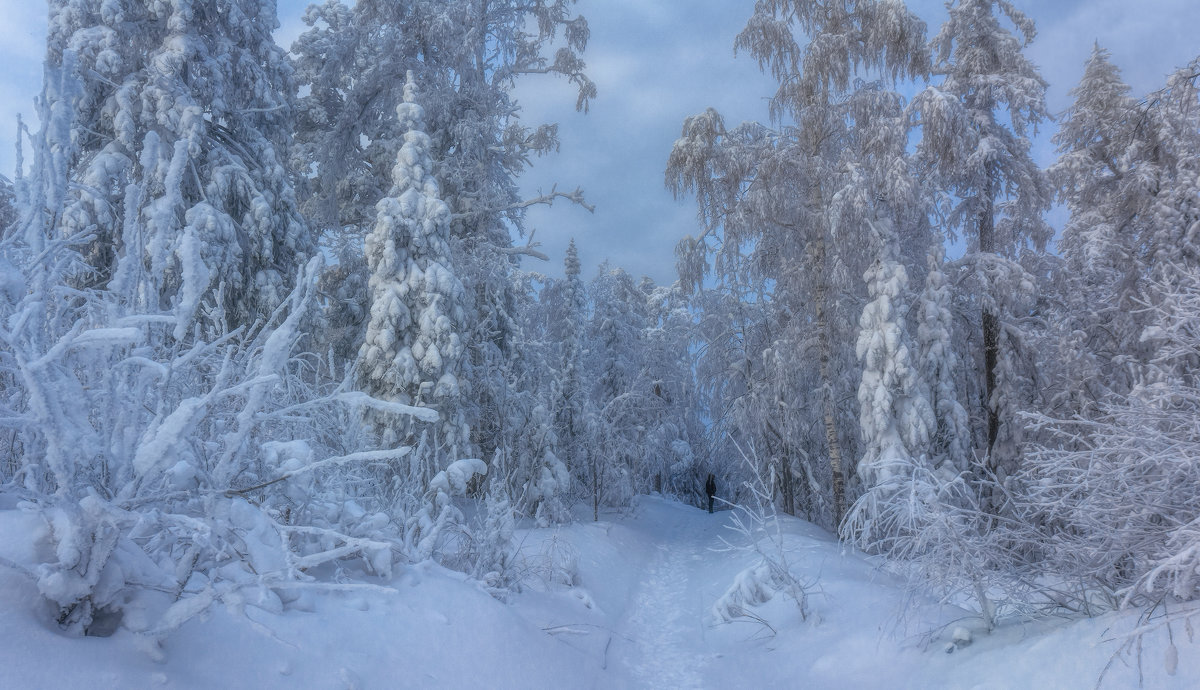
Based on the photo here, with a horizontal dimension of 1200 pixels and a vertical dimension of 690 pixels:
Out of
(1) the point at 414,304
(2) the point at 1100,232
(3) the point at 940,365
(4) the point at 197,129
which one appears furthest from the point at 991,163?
(4) the point at 197,129

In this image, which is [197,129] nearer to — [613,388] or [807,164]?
[807,164]

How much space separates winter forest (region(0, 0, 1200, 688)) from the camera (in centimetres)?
246

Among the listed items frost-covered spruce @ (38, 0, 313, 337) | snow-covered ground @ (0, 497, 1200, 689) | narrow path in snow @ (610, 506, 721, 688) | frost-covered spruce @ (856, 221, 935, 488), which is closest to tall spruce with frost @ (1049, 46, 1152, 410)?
frost-covered spruce @ (856, 221, 935, 488)

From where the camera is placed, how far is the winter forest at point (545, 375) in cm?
246

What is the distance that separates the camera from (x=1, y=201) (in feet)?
34.8

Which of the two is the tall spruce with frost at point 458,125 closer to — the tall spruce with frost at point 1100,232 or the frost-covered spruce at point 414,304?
the frost-covered spruce at point 414,304

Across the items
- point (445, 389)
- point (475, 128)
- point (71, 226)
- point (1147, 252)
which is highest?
point (475, 128)

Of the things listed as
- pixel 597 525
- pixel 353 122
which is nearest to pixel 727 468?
pixel 597 525

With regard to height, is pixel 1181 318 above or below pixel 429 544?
above

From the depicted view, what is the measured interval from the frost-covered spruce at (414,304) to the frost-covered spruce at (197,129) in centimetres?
216

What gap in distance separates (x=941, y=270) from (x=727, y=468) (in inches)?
619

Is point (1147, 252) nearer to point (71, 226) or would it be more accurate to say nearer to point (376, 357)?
point (376, 357)

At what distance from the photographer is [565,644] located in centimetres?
580

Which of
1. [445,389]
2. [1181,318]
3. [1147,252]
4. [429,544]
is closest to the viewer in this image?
[1181,318]
